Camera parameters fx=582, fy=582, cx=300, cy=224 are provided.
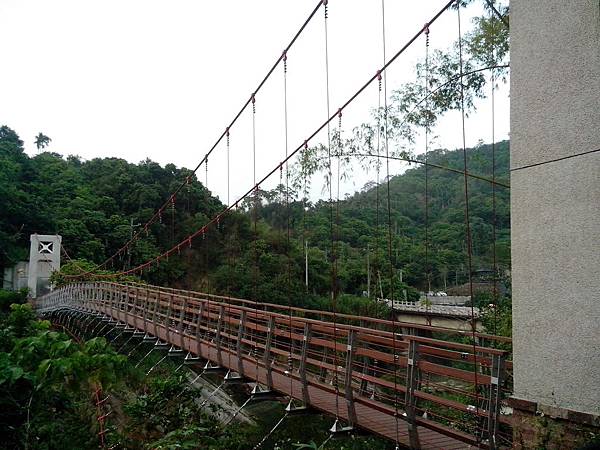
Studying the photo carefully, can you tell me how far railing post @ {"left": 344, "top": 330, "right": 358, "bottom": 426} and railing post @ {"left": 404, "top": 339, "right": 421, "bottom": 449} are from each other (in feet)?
1.43

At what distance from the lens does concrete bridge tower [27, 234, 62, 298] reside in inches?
910

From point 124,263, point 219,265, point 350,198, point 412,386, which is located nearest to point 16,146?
point 124,263

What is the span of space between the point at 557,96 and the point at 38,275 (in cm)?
2498

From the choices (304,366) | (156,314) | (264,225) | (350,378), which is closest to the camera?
(350,378)

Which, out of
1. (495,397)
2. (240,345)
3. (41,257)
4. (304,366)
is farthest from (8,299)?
(495,397)

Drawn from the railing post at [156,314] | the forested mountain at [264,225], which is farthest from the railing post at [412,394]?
the railing post at [156,314]

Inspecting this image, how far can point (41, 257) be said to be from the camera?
77.2 ft

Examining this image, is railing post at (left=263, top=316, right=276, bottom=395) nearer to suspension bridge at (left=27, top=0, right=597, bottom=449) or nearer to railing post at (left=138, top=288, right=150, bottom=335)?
suspension bridge at (left=27, top=0, right=597, bottom=449)

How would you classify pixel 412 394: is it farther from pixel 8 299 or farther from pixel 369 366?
pixel 8 299

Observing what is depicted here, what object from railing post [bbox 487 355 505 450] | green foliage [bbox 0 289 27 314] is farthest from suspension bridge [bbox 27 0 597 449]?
green foliage [bbox 0 289 27 314]

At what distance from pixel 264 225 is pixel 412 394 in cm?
1926

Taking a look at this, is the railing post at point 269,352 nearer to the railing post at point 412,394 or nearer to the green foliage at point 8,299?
the railing post at point 412,394

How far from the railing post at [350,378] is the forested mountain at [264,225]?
90.6 inches

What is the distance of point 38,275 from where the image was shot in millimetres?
24172
